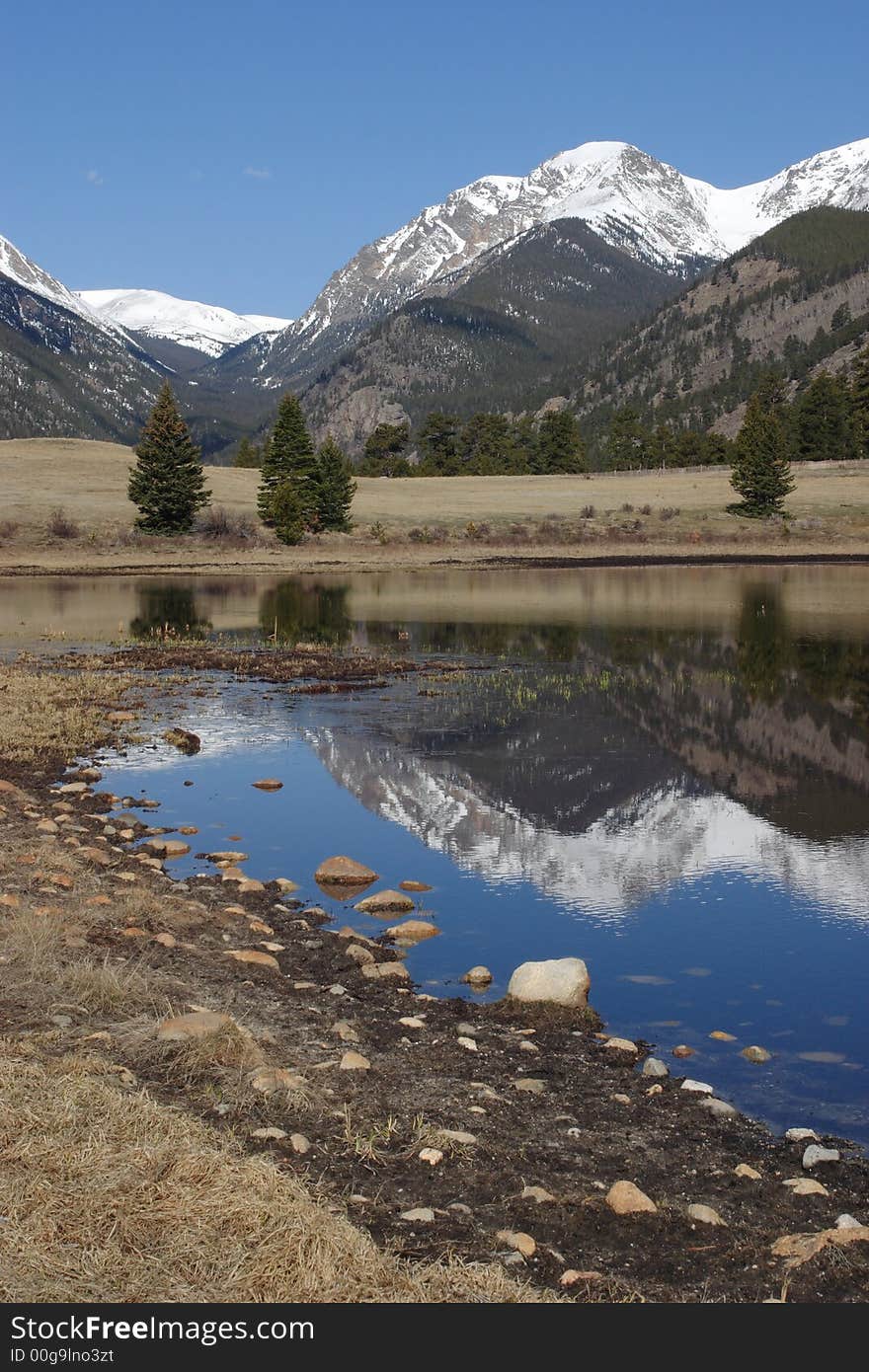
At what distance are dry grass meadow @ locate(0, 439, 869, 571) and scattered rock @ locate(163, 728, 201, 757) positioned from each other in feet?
198

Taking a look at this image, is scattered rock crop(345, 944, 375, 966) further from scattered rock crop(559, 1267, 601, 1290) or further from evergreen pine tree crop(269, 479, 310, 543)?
evergreen pine tree crop(269, 479, 310, 543)

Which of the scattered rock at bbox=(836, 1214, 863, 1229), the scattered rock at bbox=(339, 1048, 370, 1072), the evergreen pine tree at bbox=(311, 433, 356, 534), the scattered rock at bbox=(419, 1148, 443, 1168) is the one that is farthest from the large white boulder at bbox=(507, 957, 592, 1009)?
the evergreen pine tree at bbox=(311, 433, 356, 534)

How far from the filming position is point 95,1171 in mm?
6906

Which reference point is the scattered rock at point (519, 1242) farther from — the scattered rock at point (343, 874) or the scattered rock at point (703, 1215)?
the scattered rock at point (343, 874)

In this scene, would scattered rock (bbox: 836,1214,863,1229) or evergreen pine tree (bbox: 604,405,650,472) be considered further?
evergreen pine tree (bbox: 604,405,650,472)

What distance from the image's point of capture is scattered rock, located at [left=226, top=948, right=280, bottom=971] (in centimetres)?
1209

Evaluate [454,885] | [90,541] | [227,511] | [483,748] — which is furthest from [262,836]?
[227,511]

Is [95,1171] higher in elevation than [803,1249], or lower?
higher

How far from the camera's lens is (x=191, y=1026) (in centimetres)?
942

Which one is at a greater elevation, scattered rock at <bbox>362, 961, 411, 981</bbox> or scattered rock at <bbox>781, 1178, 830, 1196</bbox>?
scattered rock at <bbox>781, 1178, 830, 1196</bbox>
